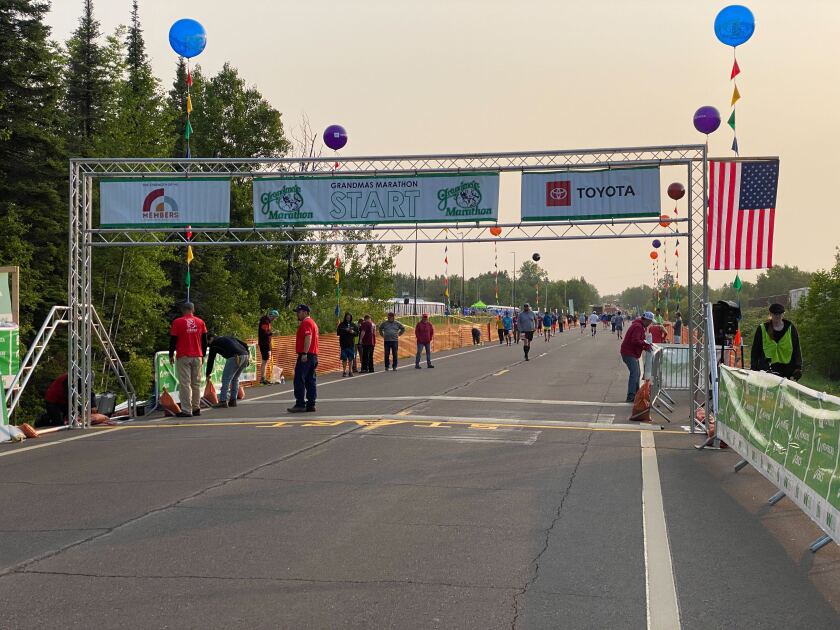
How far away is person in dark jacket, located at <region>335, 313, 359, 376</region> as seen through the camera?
2458cm

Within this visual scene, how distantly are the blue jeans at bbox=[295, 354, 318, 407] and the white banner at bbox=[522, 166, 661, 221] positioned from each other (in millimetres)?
4433

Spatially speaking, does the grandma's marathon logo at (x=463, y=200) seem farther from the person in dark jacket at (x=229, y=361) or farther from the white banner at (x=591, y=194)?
the person in dark jacket at (x=229, y=361)

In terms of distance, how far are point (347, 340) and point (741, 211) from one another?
13901mm

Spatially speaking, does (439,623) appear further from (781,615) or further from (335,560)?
(781,615)

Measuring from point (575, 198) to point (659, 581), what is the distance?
33.9ft

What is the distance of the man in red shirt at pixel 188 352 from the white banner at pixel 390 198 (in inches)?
96.4

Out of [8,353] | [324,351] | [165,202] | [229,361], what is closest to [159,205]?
[165,202]

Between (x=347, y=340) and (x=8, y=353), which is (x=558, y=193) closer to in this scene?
Answer: (x=8, y=353)

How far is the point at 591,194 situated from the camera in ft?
48.5

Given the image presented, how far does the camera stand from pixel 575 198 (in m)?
14.9

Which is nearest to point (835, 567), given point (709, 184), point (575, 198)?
point (709, 184)

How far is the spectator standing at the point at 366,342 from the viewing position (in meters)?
26.1

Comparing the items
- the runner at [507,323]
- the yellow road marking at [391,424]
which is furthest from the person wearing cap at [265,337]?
the runner at [507,323]

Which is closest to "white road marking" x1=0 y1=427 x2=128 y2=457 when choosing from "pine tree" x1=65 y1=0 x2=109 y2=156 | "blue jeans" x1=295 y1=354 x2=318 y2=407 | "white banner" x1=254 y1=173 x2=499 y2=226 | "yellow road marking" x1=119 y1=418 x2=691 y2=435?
"yellow road marking" x1=119 y1=418 x2=691 y2=435
